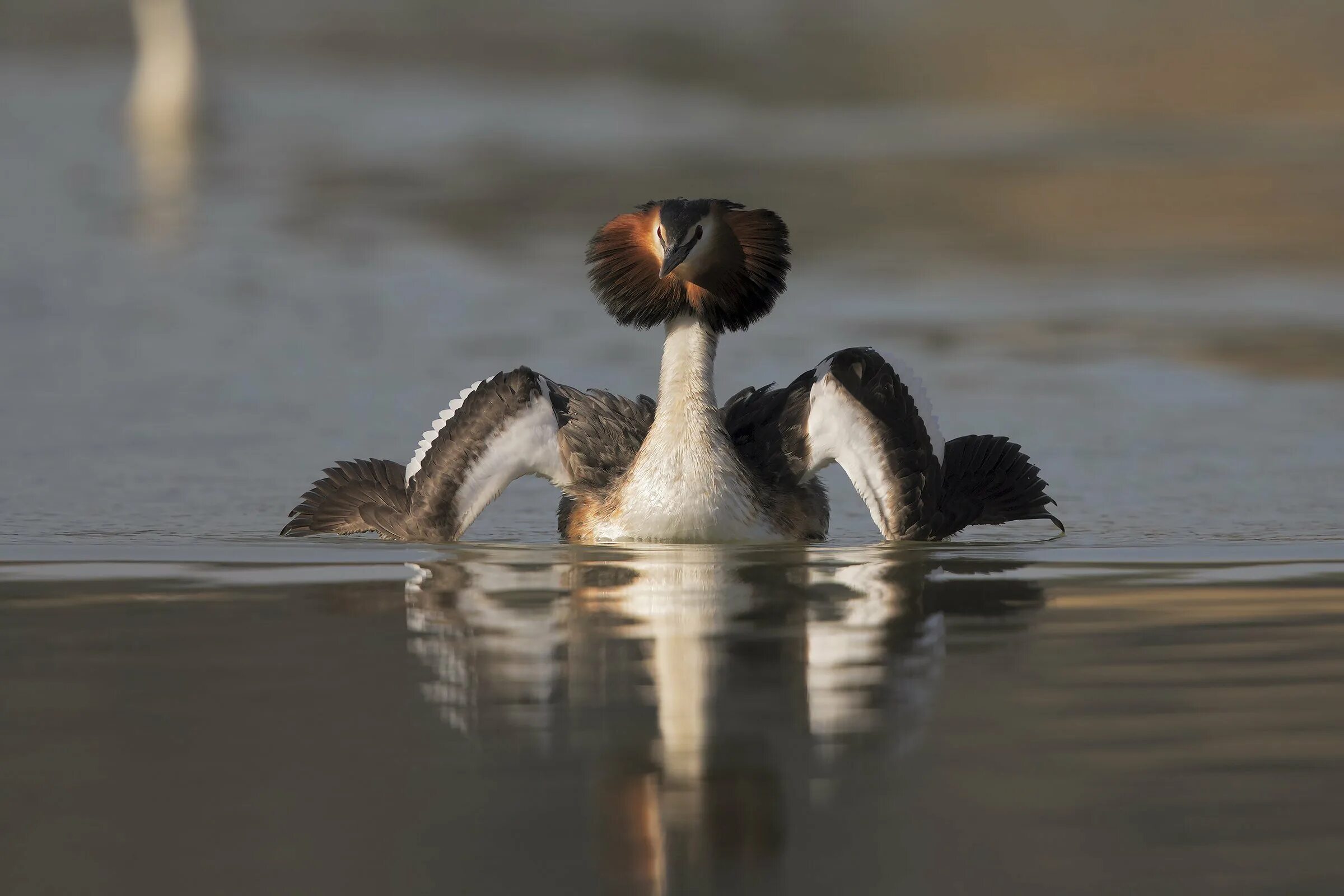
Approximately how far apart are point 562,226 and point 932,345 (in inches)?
303

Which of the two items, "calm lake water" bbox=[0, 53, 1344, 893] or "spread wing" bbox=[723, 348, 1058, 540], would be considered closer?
"calm lake water" bbox=[0, 53, 1344, 893]

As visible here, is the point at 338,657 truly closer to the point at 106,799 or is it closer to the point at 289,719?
the point at 289,719

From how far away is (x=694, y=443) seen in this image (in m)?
10.6

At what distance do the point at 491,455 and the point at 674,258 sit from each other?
1353 mm

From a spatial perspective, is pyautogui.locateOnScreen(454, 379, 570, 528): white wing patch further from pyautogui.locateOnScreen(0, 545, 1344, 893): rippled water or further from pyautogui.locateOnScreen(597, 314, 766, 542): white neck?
pyautogui.locateOnScreen(0, 545, 1344, 893): rippled water

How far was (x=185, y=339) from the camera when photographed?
19094 mm

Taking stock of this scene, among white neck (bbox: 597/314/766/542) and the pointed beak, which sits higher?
the pointed beak

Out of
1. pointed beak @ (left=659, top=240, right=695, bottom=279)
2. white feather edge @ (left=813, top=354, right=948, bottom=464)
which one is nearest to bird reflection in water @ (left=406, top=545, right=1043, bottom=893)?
white feather edge @ (left=813, top=354, right=948, bottom=464)

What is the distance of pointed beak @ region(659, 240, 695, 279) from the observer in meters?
10.3

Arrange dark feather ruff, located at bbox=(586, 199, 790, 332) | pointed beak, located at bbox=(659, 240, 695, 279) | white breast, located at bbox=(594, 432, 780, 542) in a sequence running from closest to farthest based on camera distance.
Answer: pointed beak, located at bbox=(659, 240, 695, 279) < white breast, located at bbox=(594, 432, 780, 542) < dark feather ruff, located at bbox=(586, 199, 790, 332)

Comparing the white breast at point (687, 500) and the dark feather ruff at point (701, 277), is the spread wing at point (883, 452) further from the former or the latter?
the dark feather ruff at point (701, 277)

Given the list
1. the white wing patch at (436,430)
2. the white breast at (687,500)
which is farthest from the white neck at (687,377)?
the white wing patch at (436,430)

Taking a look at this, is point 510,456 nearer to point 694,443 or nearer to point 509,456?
point 509,456

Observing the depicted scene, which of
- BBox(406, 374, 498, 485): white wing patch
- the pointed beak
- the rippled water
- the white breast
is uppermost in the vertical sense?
the pointed beak
